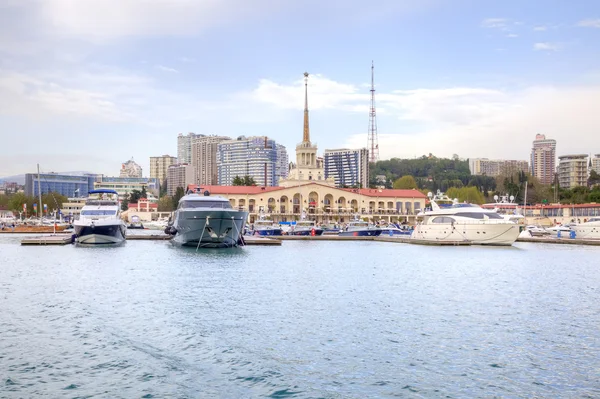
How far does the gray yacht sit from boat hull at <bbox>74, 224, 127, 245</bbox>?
669 cm

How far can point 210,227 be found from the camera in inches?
1853

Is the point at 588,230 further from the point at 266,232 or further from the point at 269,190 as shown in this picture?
the point at 269,190

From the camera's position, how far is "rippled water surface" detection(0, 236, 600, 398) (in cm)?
1270

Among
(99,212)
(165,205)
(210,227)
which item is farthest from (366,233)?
(165,205)

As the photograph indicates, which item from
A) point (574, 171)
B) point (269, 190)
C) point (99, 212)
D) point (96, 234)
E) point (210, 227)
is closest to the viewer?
point (210, 227)

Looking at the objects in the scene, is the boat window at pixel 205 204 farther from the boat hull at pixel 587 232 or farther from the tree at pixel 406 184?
the tree at pixel 406 184

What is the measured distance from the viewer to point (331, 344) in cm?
1592

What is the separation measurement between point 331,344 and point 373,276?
15.2m

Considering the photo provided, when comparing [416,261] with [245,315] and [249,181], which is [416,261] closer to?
[245,315]

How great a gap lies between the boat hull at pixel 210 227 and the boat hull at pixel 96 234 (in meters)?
7.42

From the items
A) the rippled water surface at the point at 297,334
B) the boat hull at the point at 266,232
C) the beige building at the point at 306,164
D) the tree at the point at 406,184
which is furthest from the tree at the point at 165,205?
the rippled water surface at the point at 297,334

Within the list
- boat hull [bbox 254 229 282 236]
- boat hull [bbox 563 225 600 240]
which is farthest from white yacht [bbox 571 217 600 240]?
boat hull [bbox 254 229 282 236]

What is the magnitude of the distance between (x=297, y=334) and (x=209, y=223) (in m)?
30.7

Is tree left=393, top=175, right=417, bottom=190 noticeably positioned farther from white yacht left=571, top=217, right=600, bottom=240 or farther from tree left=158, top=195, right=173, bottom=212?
white yacht left=571, top=217, right=600, bottom=240
